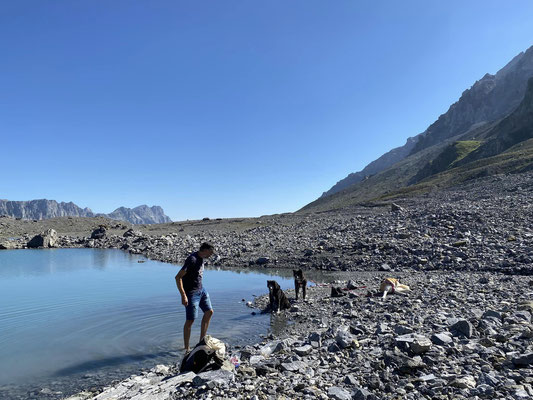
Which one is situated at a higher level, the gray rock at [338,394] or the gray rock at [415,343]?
the gray rock at [415,343]

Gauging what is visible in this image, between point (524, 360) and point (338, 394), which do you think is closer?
point (338, 394)

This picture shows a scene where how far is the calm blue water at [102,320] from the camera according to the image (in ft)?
31.8

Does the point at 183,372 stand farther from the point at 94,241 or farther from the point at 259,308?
the point at 94,241

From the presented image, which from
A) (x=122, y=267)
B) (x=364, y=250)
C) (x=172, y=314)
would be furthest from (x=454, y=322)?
(x=122, y=267)

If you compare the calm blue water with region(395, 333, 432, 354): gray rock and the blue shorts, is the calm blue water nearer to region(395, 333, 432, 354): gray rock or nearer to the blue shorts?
the blue shorts

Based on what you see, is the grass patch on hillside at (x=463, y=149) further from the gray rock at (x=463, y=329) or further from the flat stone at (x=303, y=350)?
the flat stone at (x=303, y=350)

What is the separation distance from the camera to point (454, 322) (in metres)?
8.87

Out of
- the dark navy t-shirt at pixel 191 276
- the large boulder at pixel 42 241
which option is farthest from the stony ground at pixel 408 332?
the large boulder at pixel 42 241

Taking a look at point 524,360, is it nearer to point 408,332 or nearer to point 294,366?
point 408,332

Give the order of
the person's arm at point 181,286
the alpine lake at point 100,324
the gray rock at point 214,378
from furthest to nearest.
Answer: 1. the person's arm at point 181,286
2. the alpine lake at point 100,324
3. the gray rock at point 214,378

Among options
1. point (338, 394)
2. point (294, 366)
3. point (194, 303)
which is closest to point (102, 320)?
point (194, 303)

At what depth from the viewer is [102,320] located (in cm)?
1387

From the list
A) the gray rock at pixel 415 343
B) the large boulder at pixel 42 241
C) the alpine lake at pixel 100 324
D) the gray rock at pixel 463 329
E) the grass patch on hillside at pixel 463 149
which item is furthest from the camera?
the grass patch on hillside at pixel 463 149

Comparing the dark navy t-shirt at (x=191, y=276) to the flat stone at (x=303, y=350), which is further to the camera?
the dark navy t-shirt at (x=191, y=276)
